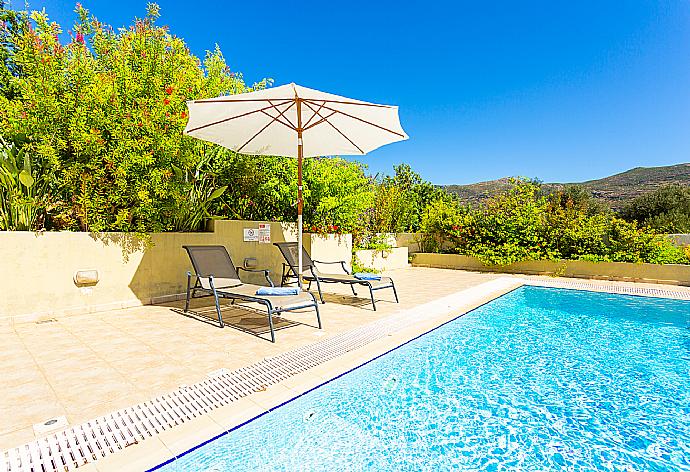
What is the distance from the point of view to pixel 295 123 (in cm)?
669

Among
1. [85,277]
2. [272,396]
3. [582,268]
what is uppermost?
[85,277]

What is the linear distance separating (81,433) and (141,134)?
4.92 meters

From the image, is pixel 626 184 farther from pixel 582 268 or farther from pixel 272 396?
pixel 272 396

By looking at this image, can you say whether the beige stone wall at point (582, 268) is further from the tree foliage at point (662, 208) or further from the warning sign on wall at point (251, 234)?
the tree foliage at point (662, 208)

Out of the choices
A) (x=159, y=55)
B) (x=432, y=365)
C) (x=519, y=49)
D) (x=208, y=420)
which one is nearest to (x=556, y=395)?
(x=432, y=365)

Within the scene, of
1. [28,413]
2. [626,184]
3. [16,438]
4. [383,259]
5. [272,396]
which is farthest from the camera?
[626,184]

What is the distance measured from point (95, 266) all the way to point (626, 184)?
47.9 meters

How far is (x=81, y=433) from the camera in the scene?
2570 mm

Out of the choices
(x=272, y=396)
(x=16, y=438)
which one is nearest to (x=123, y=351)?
(x=16, y=438)

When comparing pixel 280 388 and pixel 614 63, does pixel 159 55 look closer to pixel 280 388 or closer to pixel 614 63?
pixel 280 388

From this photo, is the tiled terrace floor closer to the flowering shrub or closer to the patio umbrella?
the patio umbrella

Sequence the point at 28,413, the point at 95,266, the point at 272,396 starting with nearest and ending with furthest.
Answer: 1. the point at 28,413
2. the point at 272,396
3. the point at 95,266

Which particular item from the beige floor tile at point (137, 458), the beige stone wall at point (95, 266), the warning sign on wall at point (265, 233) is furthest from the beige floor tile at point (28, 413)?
the warning sign on wall at point (265, 233)

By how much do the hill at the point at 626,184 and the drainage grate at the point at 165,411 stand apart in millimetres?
31702
